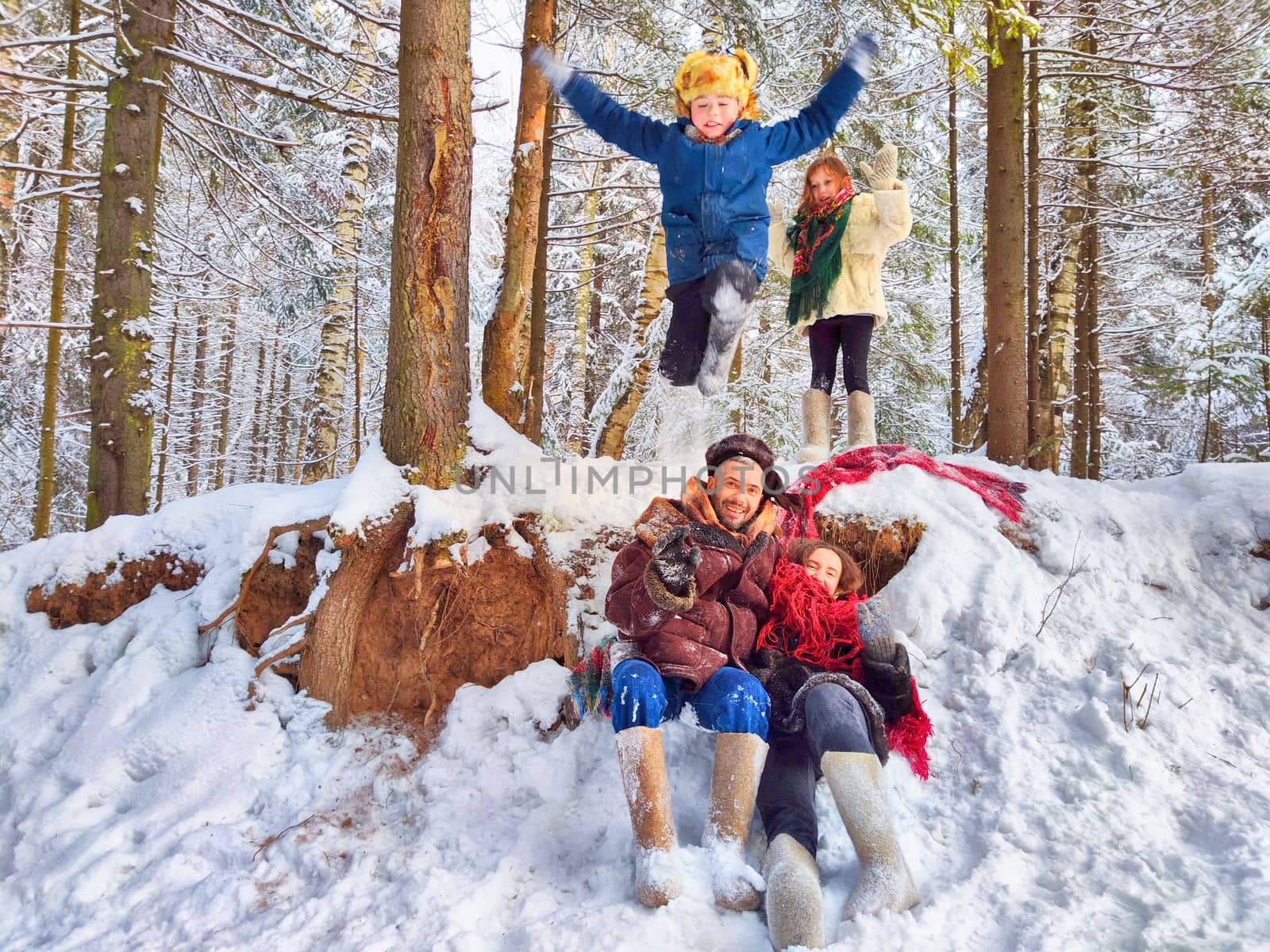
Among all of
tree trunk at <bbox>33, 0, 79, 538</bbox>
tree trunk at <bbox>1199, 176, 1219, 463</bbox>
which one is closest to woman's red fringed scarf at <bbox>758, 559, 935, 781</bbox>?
tree trunk at <bbox>1199, 176, 1219, 463</bbox>

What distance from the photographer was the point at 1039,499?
361 centimetres

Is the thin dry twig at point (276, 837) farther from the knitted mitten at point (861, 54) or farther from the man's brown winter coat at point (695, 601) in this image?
the knitted mitten at point (861, 54)

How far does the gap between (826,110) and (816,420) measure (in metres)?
1.73

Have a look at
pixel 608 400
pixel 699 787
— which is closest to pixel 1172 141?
pixel 608 400

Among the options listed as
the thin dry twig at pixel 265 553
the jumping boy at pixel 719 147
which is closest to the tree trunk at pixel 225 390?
the thin dry twig at pixel 265 553

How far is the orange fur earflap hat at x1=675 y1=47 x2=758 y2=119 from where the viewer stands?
345 centimetres

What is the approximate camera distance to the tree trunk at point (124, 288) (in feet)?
15.1

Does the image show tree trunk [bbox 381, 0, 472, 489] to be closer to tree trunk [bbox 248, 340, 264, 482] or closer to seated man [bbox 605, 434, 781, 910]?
seated man [bbox 605, 434, 781, 910]

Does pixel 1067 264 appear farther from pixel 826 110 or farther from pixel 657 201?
pixel 826 110

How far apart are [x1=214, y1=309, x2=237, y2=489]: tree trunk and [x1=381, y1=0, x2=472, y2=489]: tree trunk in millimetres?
14973

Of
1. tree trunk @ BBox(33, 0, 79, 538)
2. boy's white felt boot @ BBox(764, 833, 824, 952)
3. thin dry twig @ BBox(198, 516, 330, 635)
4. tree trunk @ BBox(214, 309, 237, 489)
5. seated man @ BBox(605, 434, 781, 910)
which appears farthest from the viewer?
tree trunk @ BBox(214, 309, 237, 489)

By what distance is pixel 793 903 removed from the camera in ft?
5.95

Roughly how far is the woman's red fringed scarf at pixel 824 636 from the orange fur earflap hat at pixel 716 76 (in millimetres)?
2458

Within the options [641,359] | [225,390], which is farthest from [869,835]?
[225,390]
